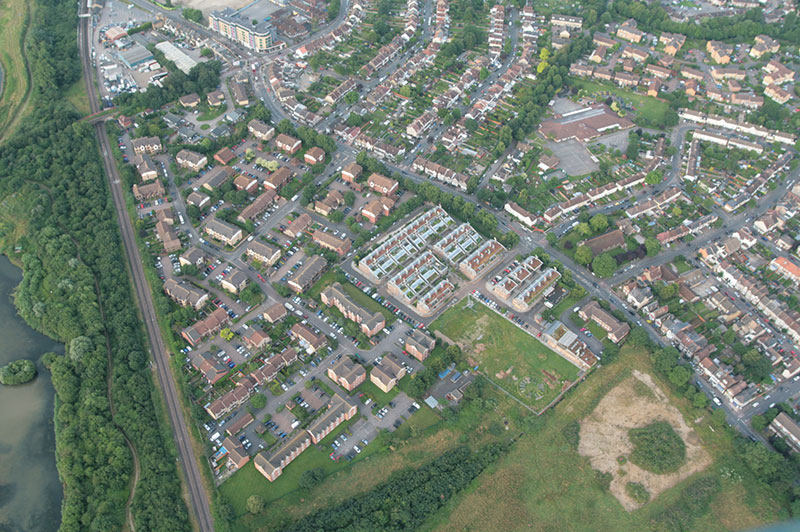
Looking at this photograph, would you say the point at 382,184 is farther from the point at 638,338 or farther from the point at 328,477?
the point at 328,477

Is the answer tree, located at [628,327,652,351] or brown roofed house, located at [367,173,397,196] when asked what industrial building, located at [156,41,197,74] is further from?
tree, located at [628,327,652,351]

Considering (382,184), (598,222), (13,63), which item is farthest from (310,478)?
(13,63)

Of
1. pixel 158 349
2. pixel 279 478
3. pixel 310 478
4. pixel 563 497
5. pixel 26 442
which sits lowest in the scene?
pixel 26 442

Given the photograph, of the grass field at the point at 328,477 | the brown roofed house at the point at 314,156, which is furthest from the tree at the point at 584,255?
the brown roofed house at the point at 314,156

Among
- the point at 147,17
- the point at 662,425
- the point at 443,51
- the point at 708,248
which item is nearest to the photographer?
the point at 662,425

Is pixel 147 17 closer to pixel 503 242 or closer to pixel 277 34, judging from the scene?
pixel 277 34

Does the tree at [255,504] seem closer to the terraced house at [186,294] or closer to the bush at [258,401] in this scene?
the bush at [258,401]

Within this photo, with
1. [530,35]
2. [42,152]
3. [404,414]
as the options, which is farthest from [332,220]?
[530,35]
